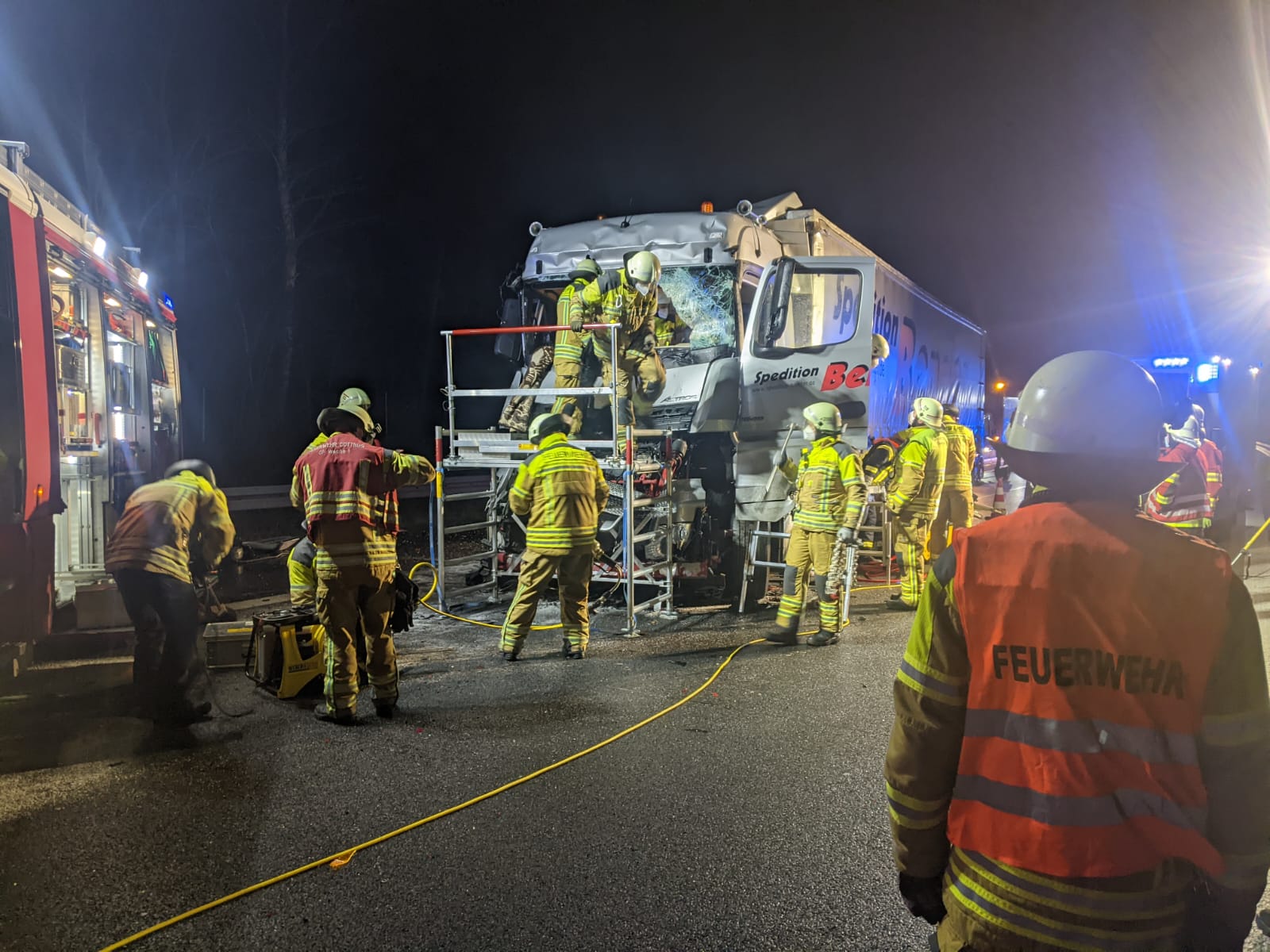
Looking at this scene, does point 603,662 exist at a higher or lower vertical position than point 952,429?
lower

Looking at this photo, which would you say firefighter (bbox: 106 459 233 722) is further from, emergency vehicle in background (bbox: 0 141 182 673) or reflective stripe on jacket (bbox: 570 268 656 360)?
reflective stripe on jacket (bbox: 570 268 656 360)

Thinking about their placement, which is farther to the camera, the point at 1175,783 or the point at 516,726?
the point at 516,726

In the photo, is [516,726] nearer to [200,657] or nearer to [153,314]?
[200,657]

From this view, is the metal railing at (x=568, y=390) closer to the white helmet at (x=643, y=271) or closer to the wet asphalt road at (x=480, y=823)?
the white helmet at (x=643, y=271)

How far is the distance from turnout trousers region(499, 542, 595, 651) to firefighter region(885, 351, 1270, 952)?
4626 mm

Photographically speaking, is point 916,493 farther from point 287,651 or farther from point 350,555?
point 287,651

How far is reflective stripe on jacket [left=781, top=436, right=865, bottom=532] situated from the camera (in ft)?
20.9

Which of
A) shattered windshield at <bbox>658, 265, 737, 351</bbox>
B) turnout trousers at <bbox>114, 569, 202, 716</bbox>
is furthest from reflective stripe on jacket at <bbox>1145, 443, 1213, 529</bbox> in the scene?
turnout trousers at <bbox>114, 569, 202, 716</bbox>

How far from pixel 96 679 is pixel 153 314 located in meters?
4.42

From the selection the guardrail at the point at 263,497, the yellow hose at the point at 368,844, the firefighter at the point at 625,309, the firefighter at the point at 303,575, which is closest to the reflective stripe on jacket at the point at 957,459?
the firefighter at the point at 625,309

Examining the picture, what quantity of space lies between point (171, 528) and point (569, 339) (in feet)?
12.0

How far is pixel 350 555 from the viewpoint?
4.69 m

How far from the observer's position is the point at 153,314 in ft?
27.8

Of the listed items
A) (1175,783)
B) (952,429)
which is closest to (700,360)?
(952,429)
